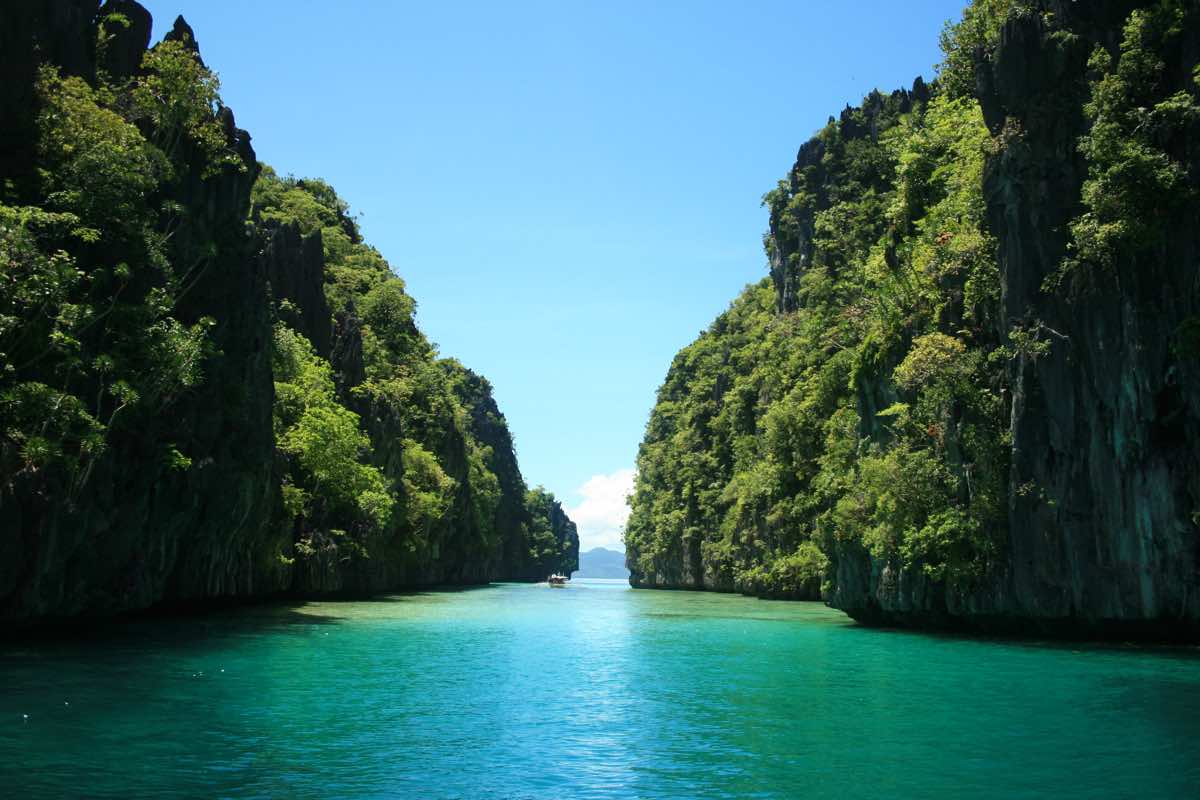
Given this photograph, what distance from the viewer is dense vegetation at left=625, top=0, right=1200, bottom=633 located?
2420cm

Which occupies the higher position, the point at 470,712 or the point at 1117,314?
the point at 1117,314

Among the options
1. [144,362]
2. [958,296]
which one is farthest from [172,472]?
[958,296]

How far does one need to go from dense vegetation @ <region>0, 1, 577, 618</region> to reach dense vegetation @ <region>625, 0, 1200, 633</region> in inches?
889

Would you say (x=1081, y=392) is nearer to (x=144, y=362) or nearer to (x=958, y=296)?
(x=958, y=296)

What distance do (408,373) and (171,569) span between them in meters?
48.1

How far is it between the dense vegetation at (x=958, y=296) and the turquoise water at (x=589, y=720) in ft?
15.1

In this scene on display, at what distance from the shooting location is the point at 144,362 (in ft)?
84.6

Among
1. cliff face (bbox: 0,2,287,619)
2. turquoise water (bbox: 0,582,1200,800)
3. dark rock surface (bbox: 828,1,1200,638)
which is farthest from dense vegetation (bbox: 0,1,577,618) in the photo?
dark rock surface (bbox: 828,1,1200,638)

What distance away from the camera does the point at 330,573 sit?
4909cm

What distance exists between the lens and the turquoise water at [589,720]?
11.7m

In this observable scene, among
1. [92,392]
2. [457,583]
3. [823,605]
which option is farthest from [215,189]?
[457,583]

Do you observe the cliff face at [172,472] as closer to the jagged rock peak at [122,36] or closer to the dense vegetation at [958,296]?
the jagged rock peak at [122,36]

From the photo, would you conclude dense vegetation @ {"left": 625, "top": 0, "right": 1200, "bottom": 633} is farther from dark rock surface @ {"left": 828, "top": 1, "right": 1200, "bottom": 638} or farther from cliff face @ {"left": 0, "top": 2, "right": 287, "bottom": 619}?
cliff face @ {"left": 0, "top": 2, "right": 287, "bottom": 619}

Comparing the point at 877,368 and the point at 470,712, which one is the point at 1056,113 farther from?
the point at 470,712
